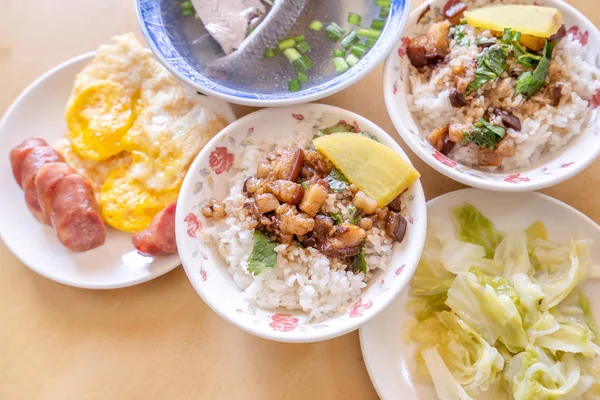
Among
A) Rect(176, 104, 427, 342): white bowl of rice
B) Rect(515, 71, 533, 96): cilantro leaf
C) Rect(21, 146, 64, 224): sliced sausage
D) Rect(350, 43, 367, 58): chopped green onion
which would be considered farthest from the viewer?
Rect(21, 146, 64, 224): sliced sausage

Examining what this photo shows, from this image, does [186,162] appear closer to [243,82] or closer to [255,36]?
[243,82]

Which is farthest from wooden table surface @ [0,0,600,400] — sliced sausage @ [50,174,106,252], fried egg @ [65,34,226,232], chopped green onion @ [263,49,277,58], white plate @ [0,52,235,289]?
chopped green onion @ [263,49,277,58]

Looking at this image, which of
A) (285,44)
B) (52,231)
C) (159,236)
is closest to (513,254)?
(285,44)

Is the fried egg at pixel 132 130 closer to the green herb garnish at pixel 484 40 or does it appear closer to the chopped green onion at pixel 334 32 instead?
the chopped green onion at pixel 334 32

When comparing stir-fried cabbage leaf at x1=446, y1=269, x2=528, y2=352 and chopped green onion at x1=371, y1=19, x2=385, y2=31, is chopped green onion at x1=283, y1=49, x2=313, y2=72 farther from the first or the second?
stir-fried cabbage leaf at x1=446, y1=269, x2=528, y2=352

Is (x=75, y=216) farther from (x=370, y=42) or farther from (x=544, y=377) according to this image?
(x=544, y=377)

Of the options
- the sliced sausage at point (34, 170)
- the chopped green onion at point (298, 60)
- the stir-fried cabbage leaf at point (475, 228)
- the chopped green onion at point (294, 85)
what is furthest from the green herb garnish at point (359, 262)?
the sliced sausage at point (34, 170)
